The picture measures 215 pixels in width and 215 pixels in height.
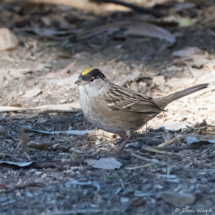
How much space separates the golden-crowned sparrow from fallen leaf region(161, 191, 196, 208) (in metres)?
1.04

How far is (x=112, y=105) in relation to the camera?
141 inches

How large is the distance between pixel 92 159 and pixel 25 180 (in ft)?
2.28

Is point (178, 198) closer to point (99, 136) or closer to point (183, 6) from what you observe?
point (99, 136)

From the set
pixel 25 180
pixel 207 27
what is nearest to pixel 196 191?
pixel 25 180

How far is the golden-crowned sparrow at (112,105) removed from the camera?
3.51 m

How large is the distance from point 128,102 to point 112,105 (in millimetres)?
236

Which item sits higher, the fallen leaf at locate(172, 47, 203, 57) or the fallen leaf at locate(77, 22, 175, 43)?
the fallen leaf at locate(77, 22, 175, 43)

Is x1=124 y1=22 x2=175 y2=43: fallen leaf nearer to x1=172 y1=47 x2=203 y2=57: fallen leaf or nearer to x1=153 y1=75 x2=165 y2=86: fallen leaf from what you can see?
x1=172 y1=47 x2=203 y2=57: fallen leaf

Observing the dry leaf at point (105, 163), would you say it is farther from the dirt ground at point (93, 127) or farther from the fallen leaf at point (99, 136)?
the fallen leaf at point (99, 136)

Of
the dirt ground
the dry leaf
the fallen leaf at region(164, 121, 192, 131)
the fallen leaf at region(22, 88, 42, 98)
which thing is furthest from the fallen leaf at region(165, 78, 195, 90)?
the dry leaf

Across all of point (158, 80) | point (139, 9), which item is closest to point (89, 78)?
point (158, 80)

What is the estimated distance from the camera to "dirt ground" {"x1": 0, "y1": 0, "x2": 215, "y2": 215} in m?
2.60

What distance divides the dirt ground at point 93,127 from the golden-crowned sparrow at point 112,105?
26cm

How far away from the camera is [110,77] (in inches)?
211
